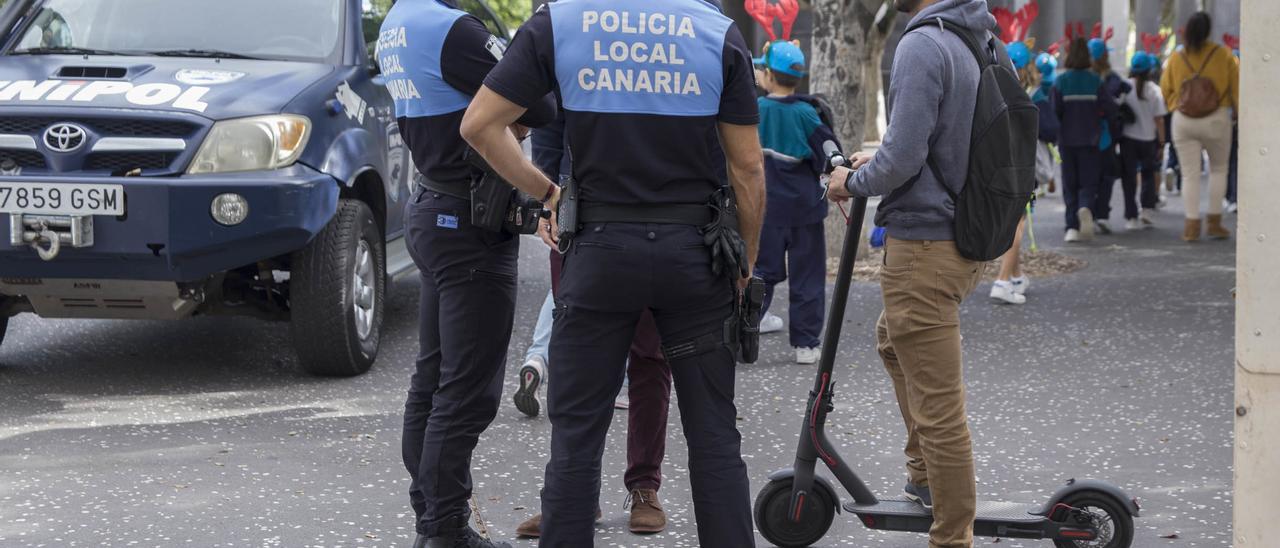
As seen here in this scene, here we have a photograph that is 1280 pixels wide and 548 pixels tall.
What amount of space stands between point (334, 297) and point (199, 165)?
2.89 ft

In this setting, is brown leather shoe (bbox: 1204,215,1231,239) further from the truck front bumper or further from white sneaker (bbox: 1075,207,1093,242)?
the truck front bumper

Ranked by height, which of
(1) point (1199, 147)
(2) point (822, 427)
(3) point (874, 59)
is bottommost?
(1) point (1199, 147)

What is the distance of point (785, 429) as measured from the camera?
6238 millimetres

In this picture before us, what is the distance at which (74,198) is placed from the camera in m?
6.12

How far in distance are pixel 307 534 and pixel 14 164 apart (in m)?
2.53

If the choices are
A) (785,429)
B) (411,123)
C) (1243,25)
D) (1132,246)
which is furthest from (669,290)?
(1132,246)

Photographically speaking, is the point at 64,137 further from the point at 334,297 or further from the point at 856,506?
the point at 856,506

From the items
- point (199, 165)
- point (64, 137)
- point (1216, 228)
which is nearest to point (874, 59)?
point (1216, 228)

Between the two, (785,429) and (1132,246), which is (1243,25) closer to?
(785,429)

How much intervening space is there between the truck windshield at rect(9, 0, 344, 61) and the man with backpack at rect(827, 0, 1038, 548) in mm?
3959

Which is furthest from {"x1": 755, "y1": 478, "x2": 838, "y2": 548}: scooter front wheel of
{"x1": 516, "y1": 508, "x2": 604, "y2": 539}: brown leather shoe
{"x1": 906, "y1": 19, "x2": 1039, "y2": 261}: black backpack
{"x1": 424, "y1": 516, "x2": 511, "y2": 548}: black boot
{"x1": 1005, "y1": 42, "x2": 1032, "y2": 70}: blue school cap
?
{"x1": 1005, "y1": 42, "x2": 1032, "y2": 70}: blue school cap

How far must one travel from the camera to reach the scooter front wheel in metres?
4.52

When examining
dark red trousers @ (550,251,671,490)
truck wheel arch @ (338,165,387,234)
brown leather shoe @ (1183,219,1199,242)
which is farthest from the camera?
brown leather shoe @ (1183,219,1199,242)

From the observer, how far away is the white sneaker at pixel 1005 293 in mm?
9320
